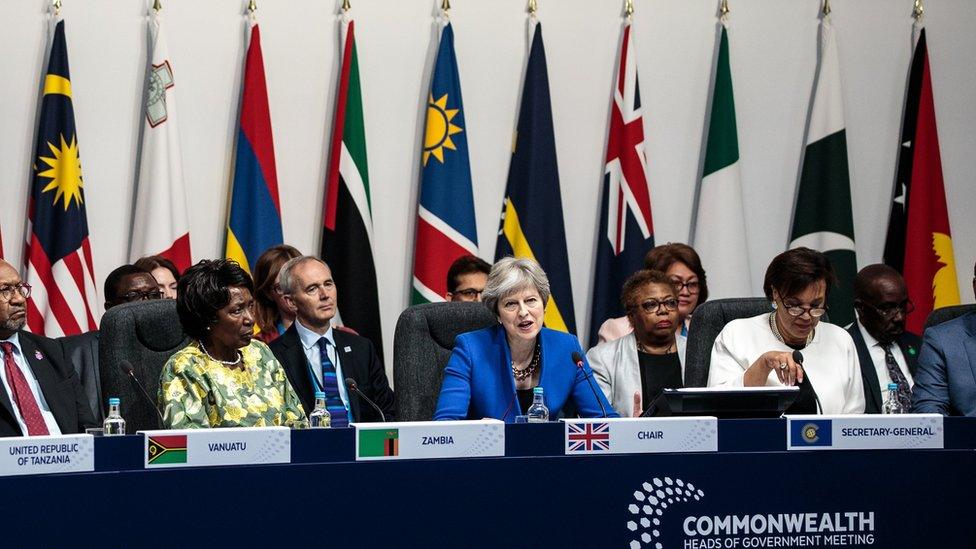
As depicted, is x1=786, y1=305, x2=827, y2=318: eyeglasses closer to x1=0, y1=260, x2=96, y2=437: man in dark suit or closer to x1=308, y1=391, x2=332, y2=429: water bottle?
x1=308, y1=391, x2=332, y2=429: water bottle

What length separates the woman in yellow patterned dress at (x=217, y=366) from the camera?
11.0ft

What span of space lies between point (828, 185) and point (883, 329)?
177cm

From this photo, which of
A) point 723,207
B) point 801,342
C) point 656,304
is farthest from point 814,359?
point 723,207

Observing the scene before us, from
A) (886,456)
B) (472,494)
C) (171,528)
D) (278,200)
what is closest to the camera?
(171,528)

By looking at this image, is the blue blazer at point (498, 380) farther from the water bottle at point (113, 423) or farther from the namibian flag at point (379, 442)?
the water bottle at point (113, 423)

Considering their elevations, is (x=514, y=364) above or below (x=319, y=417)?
above

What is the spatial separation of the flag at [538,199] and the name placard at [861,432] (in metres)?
2.94

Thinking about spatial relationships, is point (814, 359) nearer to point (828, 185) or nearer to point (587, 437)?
Result: point (587, 437)

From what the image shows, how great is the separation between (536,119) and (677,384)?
192 cm

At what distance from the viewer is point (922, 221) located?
6.23 metres

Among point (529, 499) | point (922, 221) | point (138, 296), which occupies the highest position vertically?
point (922, 221)

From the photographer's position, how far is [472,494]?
2812 mm

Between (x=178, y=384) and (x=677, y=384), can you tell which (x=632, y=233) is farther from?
(x=178, y=384)

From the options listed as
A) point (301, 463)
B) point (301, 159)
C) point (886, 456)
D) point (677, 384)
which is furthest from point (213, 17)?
point (886, 456)
